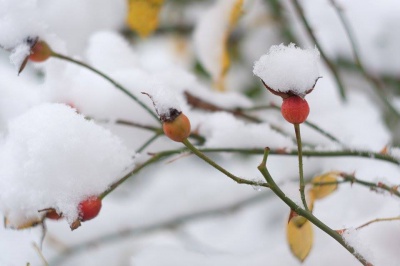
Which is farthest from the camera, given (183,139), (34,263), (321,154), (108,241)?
(108,241)

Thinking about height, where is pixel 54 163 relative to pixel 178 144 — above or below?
below

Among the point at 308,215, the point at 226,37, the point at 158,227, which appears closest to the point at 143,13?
the point at 226,37

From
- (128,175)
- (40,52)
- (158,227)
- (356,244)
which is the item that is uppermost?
(158,227)

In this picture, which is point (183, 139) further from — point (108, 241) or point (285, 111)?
point (108, 241)

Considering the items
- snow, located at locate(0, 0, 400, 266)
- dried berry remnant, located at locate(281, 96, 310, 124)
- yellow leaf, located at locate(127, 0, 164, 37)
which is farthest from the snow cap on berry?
yellow leaf, located at locate(127, 0, 164, 37)

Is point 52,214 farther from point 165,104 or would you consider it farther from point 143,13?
point 143,13

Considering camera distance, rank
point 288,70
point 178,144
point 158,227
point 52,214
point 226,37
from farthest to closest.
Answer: point 158,227
point 226,37
point 178,144
point 52,214
point 288,70

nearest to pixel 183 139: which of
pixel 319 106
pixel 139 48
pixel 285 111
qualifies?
pixel 285 111
